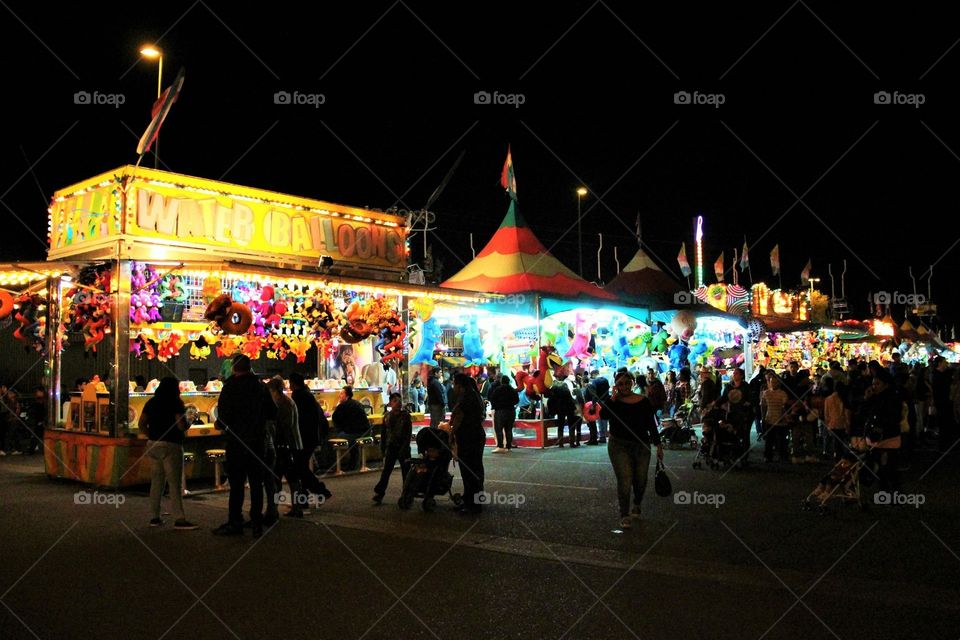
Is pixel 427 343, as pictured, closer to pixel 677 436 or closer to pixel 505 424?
pixel 505 424

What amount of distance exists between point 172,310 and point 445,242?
31.2 m

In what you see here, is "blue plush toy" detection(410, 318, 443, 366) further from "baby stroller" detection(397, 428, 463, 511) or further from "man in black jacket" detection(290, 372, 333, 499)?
"baby stroller" detection(397, 428, 463, 511)

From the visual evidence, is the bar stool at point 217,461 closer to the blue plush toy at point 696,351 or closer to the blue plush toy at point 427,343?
the blue plush toy at point 427,343

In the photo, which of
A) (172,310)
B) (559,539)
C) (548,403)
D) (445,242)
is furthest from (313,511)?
(445,242)

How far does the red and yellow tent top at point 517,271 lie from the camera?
18094 mm

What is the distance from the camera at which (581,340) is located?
18.9 meters

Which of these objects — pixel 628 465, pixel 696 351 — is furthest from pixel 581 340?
pixel 628 465

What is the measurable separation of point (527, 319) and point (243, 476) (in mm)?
10953

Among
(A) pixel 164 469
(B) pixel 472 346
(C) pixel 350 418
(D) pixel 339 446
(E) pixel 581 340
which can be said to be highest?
(E) pixel 581 340

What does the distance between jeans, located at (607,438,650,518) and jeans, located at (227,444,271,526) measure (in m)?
3.59

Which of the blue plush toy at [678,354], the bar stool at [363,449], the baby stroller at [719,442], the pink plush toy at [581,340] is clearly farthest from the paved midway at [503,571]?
the blue plush toy at [678,354]

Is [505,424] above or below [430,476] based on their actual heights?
above

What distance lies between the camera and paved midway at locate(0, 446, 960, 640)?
5.00m

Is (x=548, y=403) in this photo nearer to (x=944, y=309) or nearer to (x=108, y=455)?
(x=108, y=455)
